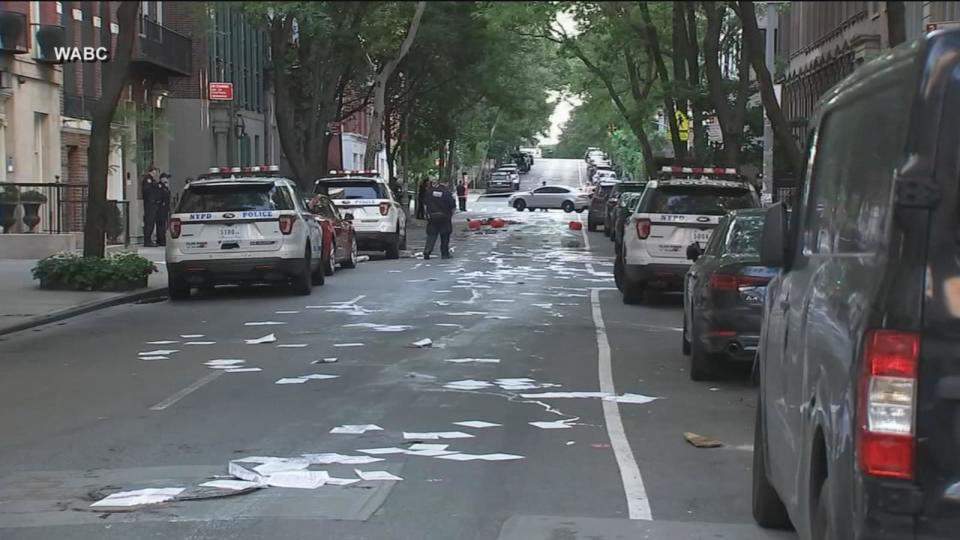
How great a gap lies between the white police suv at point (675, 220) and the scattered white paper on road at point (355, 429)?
31.6 ft

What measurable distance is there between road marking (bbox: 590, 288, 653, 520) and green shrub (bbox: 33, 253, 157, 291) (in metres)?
9.70

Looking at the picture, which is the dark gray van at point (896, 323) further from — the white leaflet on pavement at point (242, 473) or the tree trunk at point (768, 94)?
the tree trunk at point (768, 94)

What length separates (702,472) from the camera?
810cm

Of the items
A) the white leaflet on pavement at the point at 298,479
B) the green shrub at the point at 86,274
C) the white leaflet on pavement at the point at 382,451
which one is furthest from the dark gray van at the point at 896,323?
the green shrub at the point at 86,274

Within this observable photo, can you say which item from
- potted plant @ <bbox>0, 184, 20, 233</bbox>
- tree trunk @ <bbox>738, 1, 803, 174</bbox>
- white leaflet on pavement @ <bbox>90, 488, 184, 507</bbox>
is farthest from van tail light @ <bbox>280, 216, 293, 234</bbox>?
white leaflet on pavement @ <bbox>90, 488, 184, 507</bbox>

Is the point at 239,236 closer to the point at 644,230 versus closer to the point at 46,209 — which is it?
the point at 644,230

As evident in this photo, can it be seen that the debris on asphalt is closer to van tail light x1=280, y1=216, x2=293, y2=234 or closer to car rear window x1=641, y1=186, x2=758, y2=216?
car rear window x1=641, y1=186, x2=758, y2=216

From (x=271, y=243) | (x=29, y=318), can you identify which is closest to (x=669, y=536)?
(x=29, y=318)

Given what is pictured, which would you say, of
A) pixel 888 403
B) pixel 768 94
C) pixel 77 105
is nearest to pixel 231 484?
pixel 888 403

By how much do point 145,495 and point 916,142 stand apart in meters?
5.04

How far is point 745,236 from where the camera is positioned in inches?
489

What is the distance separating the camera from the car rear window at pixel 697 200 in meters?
18.2

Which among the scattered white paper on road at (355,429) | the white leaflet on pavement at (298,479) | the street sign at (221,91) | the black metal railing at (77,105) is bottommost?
the white leaflet on pavement at (298,479)

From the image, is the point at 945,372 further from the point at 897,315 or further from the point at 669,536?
the point at 669,536
